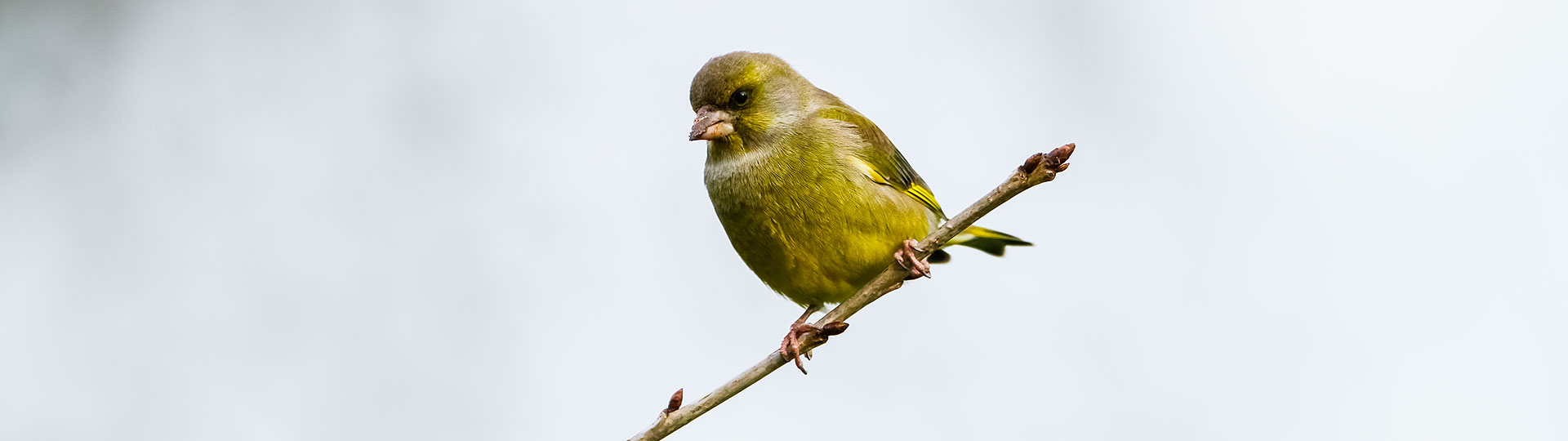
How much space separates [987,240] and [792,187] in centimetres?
132

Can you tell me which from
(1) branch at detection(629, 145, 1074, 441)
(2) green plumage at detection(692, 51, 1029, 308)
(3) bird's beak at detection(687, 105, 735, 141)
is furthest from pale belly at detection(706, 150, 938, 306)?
(1) branch at detection(629, 145, 1074, 441)

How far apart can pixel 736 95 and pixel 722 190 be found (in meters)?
0.30

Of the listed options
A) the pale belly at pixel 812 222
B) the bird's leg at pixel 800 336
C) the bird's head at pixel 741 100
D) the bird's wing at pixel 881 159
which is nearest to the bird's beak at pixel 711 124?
the bird's head at pixel 741 100

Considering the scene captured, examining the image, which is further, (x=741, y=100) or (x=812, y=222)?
(x=741, y=100)

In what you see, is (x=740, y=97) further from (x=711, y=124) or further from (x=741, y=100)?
(x=711, y=124)

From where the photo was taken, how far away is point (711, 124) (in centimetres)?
367

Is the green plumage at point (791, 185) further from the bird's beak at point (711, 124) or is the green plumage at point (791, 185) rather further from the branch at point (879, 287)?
the branch at point (879, 287)

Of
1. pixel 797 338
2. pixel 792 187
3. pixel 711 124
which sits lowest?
pixel 797 338

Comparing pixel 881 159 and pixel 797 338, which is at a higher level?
pixel 881 159

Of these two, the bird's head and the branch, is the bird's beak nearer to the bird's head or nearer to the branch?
the bird's head

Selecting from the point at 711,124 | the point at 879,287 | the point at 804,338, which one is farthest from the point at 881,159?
the point at 804,338

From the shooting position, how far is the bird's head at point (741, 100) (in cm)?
371

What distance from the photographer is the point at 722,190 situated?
12.5 feet

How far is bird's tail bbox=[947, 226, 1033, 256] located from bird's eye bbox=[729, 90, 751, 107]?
43.9 inches
